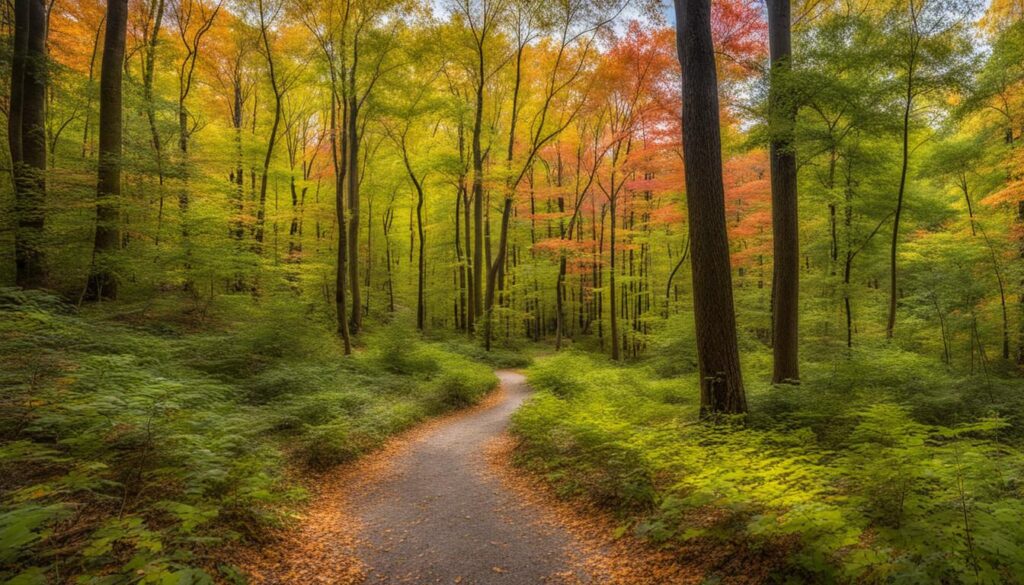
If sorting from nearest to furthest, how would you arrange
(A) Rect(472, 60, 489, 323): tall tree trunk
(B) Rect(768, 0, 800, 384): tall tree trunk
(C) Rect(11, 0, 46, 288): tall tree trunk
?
(B) Rect(768, 0, 800, 384): tall tree trunk < (C) Rect(11, 0, 46, 288): tall tree trunk < (A) Rect(472, 60, 489, 323): tall tree trunk

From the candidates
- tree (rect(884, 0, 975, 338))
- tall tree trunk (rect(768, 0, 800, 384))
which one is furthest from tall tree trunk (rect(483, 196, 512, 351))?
tree (rect(884, 0, 975, 338))

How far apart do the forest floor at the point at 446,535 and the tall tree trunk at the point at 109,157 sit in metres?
7.72

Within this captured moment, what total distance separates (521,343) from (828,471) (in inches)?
754

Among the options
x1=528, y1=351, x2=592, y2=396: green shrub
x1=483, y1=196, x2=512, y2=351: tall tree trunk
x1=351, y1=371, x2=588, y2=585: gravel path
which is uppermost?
x1=483, y1=196, x2=512, y2=351: tall tree trunk

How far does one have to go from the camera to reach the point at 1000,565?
8.18 feet

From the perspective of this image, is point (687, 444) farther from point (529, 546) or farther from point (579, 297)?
point (579, 297)

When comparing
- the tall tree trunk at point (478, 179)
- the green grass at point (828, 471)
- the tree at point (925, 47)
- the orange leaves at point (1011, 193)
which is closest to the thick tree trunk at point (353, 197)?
the tall tree trunk at point (478, 179)

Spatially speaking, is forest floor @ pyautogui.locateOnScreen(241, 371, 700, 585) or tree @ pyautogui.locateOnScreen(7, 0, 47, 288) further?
tree @ pyautogui.locateOnScreen(7, 0, 47, 288)

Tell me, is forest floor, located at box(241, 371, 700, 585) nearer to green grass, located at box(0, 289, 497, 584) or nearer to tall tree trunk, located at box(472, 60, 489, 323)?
green grass, located at box(0, 289, 497, 584)

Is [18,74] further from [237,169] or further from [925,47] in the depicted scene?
[925,47]

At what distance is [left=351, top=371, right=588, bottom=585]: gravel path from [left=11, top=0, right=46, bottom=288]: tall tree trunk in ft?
29.0

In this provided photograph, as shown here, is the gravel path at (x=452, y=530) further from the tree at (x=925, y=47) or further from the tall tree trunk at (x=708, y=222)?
the tree at (x=925, y=47)

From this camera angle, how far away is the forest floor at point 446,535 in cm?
387

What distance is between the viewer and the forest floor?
387cm
